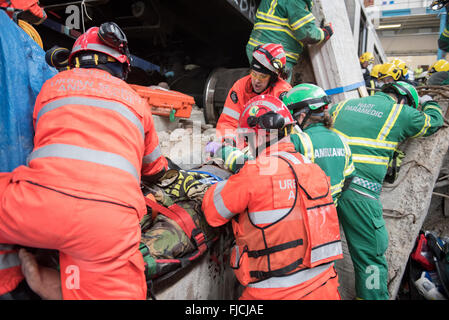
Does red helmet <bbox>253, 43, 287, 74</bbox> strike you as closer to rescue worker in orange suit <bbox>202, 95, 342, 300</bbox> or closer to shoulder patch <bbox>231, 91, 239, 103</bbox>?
shoulder patch <bbox>231, 91, 239, 103</bbox>

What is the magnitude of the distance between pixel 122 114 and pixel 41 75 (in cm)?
61

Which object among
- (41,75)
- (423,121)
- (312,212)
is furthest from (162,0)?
(312,212)

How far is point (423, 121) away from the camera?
275cm

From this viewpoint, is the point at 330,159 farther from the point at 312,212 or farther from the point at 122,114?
the point at 122,114

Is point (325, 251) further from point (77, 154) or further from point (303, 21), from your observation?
point (303, 21)

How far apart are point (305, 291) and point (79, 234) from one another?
1202 mm

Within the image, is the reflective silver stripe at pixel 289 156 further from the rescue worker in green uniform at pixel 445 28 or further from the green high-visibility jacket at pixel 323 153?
the rescue worker in green uniform at pixel 445 28

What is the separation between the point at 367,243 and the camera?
2.62 meters

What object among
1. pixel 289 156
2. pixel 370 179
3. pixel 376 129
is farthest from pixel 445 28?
pixel 289 156

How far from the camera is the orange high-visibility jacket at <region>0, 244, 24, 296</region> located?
3.58 feet

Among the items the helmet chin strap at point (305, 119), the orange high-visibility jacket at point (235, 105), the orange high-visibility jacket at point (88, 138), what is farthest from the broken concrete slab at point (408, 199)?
the orange high-visibility jacket at point (88, 138)

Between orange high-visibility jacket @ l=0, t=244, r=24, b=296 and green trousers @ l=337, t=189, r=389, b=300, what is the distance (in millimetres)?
2601

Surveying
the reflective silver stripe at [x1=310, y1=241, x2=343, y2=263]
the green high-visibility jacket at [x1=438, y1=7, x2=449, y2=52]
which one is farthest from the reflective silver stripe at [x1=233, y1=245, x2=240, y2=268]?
the green high-visibility jacket at [x1=438, y1=7, x2=449, y2=52]

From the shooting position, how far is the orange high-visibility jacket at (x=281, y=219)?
150 cm
